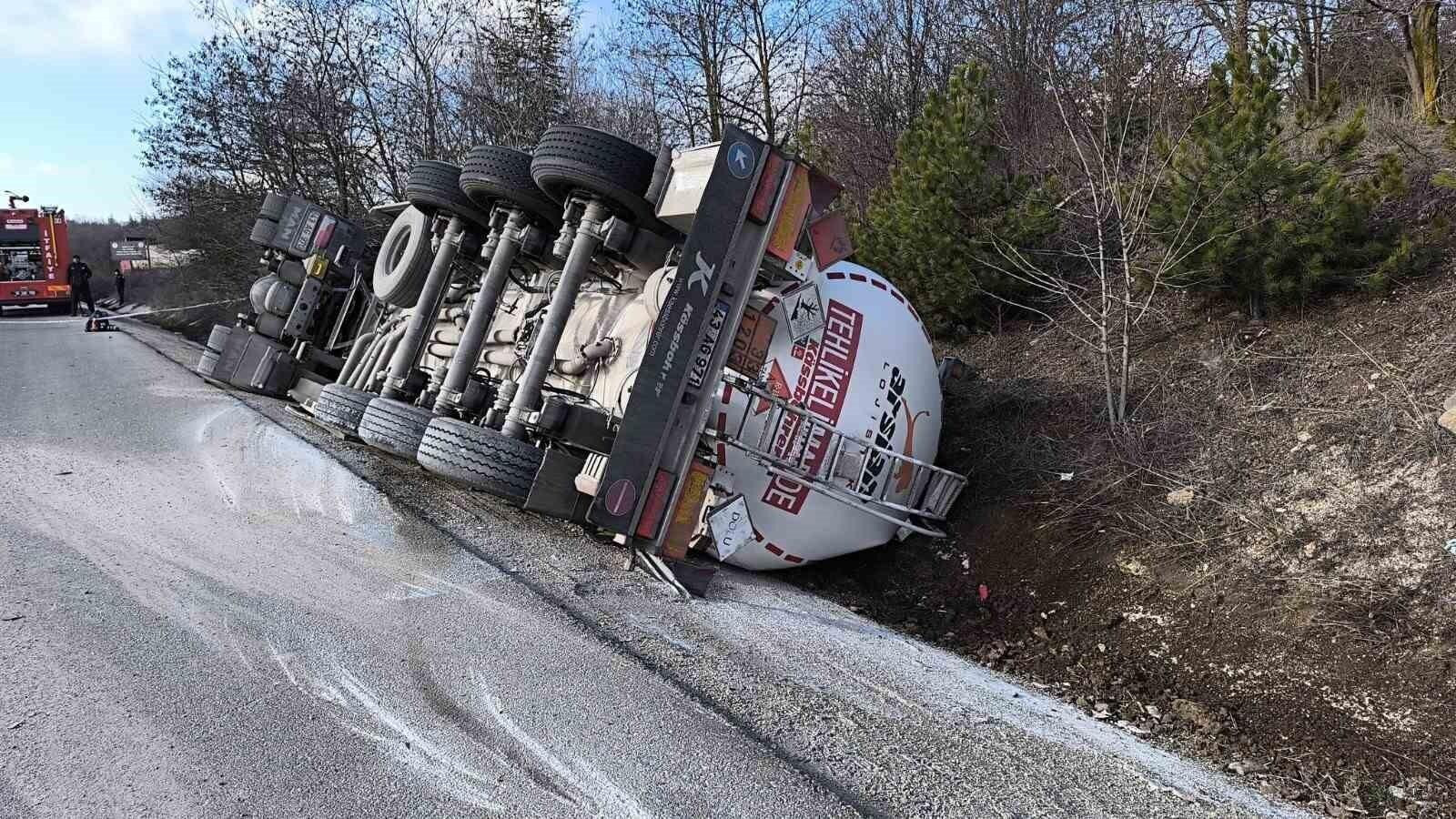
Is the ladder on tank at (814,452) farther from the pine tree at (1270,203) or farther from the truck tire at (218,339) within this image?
the truck tire at (218,339)

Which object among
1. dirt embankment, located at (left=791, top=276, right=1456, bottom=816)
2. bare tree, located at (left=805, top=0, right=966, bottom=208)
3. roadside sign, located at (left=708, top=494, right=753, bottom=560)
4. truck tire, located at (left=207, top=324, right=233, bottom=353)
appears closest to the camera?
dirt embankment, located at (left=791, top=276, right=1456, bottom=816)

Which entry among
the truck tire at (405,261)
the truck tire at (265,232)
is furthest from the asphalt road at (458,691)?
the truck tire at (265,232)

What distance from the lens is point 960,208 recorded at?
808 centimetres

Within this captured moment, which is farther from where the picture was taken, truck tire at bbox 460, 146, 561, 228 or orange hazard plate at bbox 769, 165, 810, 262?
truck tire at bbox 460, 146, 561, 228

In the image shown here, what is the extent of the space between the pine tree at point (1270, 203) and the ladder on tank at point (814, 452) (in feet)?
8.39

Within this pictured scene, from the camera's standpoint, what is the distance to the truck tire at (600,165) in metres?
4.87

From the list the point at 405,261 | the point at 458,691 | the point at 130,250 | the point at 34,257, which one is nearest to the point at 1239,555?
the point at 458,691

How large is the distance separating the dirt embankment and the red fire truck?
92.0ft

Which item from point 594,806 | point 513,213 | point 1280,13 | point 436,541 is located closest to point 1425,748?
point 594,806

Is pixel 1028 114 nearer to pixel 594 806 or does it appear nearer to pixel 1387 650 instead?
pixel 1387 650

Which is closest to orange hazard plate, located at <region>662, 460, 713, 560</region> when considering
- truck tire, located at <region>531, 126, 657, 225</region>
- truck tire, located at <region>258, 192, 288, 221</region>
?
truck tire, located at <region>531, 126, 657, 225</region>

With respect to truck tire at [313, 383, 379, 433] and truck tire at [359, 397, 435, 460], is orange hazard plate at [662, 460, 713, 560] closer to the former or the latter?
truck tire at [359, 397, 435, 460]

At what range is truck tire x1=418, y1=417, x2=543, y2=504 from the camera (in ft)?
15.7

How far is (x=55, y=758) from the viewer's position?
271 cm
